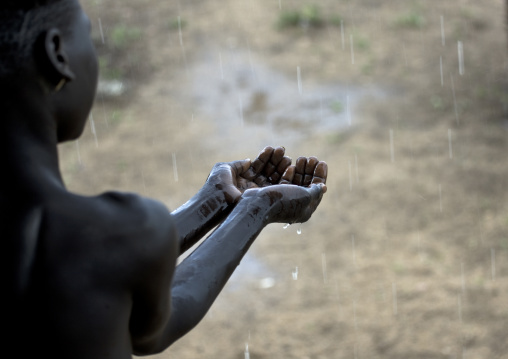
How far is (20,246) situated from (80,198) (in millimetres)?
148

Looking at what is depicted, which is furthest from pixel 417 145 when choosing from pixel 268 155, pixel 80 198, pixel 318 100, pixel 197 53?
pixel 80 198

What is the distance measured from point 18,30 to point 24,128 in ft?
0.63

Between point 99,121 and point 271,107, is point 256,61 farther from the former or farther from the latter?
point 99,121

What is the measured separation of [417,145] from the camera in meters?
7.24

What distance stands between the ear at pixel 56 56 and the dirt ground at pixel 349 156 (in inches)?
145

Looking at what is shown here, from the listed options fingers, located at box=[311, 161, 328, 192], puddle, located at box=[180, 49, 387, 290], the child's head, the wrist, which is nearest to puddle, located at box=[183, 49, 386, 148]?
puddle, located at box=[180, 49, 387, 290]

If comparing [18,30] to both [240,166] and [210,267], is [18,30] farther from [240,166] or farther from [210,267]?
[240,166]

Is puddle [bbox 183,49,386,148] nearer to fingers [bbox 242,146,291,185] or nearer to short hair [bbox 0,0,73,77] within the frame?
fingers [bbox 242,146,291,185]

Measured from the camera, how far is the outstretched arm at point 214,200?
2207mm

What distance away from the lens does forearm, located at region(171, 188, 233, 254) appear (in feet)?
7.21

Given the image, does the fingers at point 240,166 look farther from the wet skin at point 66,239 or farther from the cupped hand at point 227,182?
the wet skin at point 66,239

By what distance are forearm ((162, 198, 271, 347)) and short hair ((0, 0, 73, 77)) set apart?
68 centimetres

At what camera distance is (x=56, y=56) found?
5.06 ft

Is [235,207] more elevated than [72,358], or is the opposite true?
[235,207]
